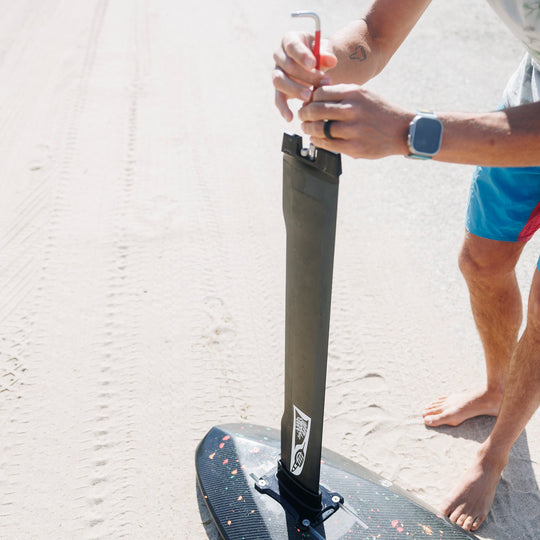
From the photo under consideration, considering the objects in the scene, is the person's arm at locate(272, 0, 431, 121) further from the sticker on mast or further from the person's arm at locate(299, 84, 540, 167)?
the sticker on mast

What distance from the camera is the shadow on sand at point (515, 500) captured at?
1.93m

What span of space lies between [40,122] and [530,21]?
12.0 ft

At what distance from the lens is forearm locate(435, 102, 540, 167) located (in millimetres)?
1240

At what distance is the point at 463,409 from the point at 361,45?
56.2 inches

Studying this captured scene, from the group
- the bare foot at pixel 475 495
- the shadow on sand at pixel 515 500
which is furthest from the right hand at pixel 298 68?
the shadow on sand at pixel 515 500

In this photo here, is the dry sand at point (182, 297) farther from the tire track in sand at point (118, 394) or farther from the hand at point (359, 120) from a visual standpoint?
the hand at point (359, 120)

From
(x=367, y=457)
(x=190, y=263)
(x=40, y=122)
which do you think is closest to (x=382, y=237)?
(x=190, y=263)

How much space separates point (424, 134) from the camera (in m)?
1.21

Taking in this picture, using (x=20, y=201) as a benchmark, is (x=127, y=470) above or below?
below

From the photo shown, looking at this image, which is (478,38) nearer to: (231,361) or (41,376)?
(231,361)

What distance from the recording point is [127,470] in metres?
2.08

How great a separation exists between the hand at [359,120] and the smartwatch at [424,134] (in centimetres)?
2

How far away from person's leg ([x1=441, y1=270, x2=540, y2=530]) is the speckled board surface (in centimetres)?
17

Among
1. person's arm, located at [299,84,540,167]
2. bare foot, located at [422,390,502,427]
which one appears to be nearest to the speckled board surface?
bare foot, located at [422,390,502,427]
